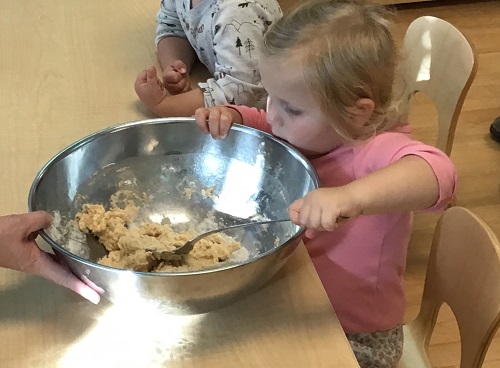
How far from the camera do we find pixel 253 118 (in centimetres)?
92

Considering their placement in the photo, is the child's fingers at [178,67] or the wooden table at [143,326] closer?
the wooden table at [143,326]

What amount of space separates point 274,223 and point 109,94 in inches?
16.2

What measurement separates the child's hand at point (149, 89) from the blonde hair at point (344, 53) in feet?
0.79

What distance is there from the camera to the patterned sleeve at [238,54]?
100 centimetres

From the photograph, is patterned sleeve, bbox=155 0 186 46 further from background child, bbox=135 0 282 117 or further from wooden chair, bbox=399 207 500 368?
wooden chair, bbox=399 207 500 368

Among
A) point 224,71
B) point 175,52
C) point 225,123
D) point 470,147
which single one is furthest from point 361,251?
point 470,147

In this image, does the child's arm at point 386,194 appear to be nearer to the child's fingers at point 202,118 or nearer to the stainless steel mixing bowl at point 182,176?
the stainless steel mixing bowl at point 182,176

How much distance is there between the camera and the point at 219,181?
2.82 feet

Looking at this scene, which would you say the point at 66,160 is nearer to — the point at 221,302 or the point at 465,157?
the point at 221,302

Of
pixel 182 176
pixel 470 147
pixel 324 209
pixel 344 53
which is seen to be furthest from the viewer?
pixel 470 147

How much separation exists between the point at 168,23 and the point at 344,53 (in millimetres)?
510

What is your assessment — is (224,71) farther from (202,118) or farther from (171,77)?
(202,118)

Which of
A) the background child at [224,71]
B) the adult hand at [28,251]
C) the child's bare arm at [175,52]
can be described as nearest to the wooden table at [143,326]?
the adult hand at [28,251]

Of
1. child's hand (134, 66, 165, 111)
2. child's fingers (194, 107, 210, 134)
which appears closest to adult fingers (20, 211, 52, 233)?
child's fingers (194, 107, 210, 134)
